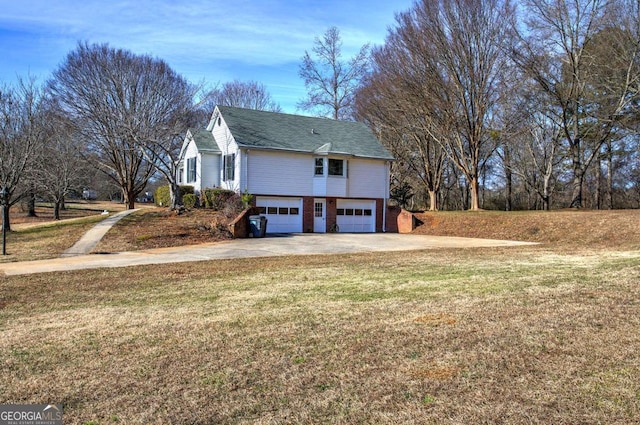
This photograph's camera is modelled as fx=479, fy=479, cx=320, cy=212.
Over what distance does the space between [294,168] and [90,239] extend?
11090 mm

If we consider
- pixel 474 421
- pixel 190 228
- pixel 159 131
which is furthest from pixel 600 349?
pixel 159 131

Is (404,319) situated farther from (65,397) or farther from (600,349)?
(65,397)

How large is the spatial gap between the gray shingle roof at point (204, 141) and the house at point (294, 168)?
0.05m

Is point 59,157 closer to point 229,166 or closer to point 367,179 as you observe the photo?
point 229,166

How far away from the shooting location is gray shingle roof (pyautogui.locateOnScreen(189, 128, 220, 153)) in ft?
85.9

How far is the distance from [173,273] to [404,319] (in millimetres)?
6484

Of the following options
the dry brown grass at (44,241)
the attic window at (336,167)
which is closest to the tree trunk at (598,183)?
the attic window at (336,167)

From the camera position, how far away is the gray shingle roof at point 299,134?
82.6ft

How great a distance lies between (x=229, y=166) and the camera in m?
25.5

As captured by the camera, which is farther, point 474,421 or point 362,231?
point 362,231

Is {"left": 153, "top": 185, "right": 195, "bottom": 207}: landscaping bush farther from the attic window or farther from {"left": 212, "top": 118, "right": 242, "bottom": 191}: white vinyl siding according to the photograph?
the attic window

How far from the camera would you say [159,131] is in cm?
2652

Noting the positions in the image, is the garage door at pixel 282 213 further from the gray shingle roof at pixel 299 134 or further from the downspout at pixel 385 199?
the downspout at pixel 385 199

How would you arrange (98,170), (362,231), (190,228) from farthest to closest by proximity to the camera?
1. (98,170)
2. (362,231)
3. (190,228)
